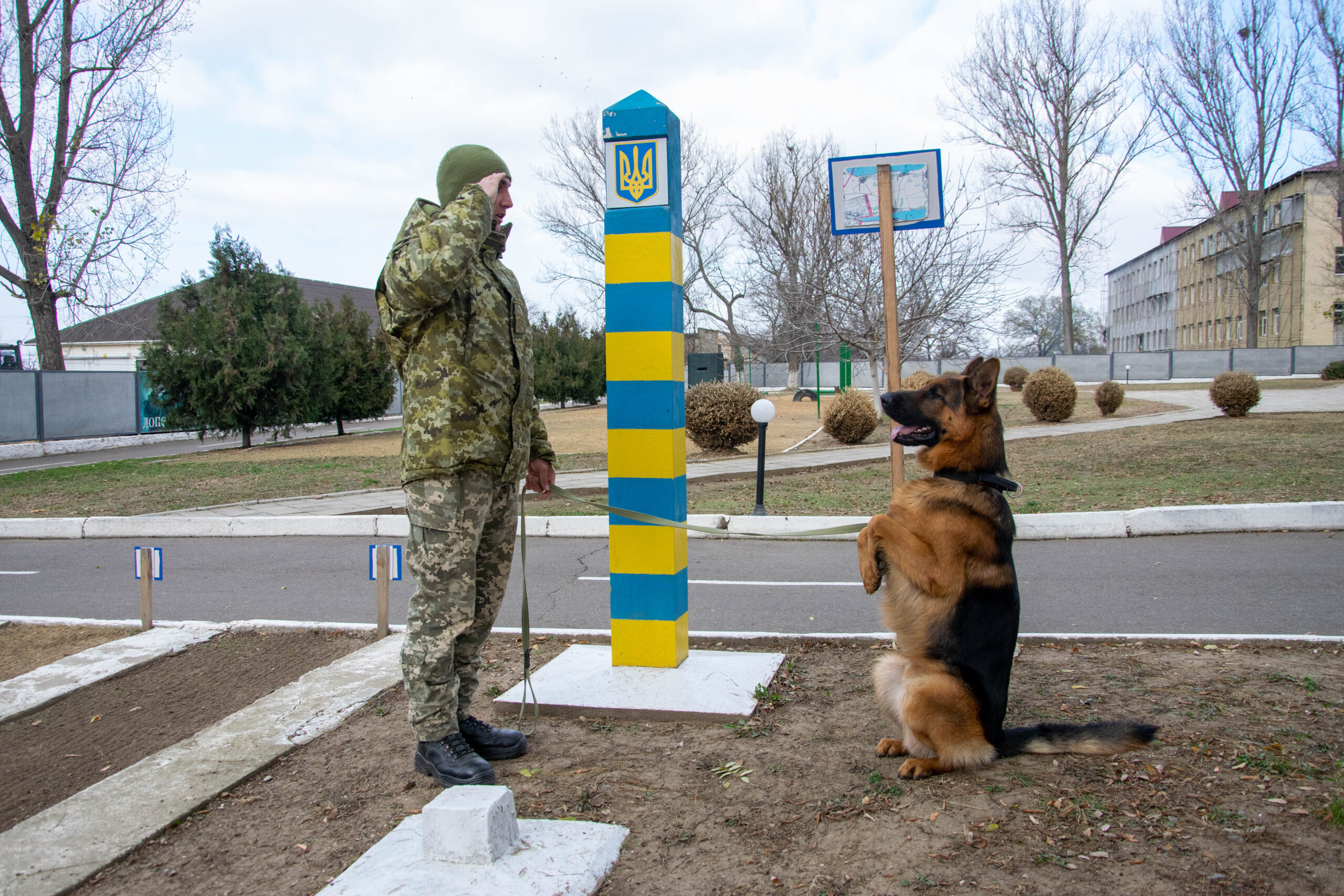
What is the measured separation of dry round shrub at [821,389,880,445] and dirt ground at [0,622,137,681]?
14.9 m

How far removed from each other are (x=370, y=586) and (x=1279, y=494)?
9.72 metres

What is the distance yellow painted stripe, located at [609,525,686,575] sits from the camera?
4.12 metres

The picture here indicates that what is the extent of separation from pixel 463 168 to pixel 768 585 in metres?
4.63

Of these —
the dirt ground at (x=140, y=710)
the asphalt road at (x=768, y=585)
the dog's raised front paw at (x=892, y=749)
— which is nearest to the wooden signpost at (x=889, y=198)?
the dog's raised front paw at (x=892, y=749)

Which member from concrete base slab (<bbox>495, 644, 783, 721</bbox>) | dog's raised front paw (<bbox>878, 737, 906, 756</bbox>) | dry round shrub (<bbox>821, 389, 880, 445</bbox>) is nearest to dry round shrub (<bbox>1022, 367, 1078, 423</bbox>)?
dry round shrub (<bbox>821, 389, 880, 445</bbox>)

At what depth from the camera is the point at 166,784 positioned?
328cm

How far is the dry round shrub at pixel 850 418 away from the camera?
18.4 meters

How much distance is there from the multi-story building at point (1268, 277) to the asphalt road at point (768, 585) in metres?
38.4

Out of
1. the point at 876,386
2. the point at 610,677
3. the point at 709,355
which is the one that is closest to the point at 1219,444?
the point at 876,386

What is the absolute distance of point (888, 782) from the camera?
3.10 metres

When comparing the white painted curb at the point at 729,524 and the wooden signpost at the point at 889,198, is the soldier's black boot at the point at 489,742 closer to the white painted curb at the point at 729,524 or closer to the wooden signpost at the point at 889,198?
the wooden signpost at the point at 889,198

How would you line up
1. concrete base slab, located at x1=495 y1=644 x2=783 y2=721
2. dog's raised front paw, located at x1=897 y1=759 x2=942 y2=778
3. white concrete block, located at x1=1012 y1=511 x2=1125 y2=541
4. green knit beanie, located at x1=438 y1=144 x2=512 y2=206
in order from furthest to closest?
white concrete block, located at x1=1012 y1=511 x2=1125 y2=541, concrete base slab, located at x1=495 y1=644 x2=783 y2=721, green knit beanie, located at x1=438 y1=144 x2=512 y2=206, dog's raised front paw, located at x1=897 y1=759 x2=942 y2=778

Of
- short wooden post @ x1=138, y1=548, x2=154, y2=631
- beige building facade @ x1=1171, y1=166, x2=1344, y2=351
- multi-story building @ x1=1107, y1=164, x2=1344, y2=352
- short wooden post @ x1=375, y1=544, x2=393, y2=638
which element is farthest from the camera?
multi-story building @ x1=1107, y1=164, x2=1344, y2=352

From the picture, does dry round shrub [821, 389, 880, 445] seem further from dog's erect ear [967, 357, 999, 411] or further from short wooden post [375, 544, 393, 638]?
dog's erect ear [967, 357, 999, 411]
